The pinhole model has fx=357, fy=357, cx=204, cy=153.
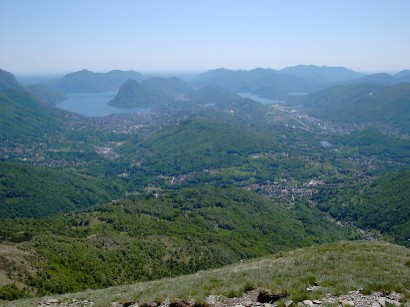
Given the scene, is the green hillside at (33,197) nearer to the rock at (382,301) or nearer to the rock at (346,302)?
the rock at (346,302)

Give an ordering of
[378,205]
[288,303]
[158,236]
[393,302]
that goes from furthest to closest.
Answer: [378,205] → [158,236] → [288,303] → [393,302]

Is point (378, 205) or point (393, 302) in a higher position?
point (393, 302)

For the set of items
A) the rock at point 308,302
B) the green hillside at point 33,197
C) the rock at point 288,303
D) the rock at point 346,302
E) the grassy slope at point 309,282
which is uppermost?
the rock at point 346,302

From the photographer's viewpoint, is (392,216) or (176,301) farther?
(392,216)

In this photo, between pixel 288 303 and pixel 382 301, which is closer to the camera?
pixel 382 301

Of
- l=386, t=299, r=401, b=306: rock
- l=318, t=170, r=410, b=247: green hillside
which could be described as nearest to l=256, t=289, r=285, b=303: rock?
l=386, t=299, r=401, b=306: rock

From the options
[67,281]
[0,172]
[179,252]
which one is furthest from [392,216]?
[0,172]

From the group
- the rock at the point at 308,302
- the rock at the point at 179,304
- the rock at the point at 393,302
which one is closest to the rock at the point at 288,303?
the rock at the point at 308,302

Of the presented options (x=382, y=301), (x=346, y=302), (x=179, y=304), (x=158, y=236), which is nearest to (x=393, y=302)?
(x=382, y=301)

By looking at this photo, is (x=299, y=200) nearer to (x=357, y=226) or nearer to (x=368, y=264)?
(x=357, y=226)

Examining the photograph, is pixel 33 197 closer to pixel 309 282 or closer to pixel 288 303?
pixel 309 282

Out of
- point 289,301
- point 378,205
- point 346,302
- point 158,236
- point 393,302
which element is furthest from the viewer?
point 378,205
